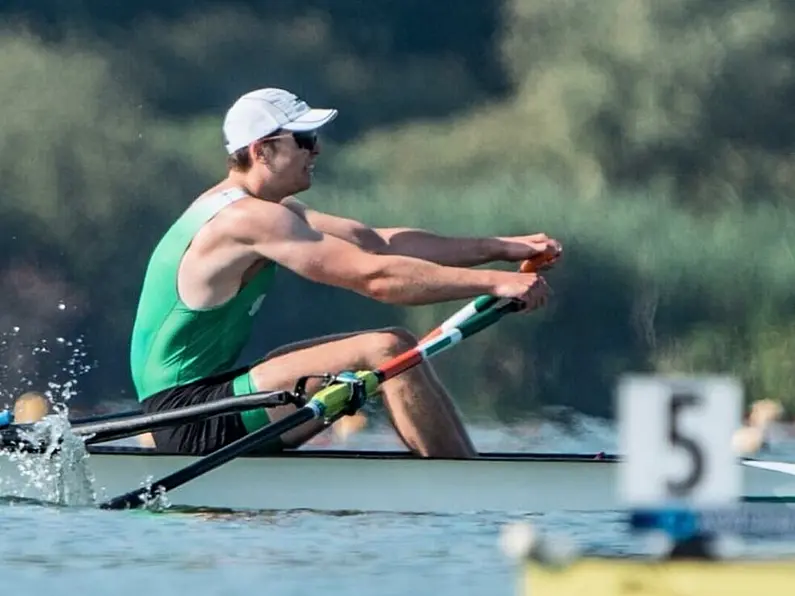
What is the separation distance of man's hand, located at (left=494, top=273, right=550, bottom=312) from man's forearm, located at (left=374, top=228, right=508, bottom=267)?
0.41 m

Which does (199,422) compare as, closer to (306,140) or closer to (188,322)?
(188,322)

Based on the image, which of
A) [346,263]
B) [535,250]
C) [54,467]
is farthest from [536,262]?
[54,467]

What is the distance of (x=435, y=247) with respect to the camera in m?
5.84

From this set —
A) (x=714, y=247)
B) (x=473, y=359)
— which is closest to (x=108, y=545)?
(x=473, y=359)

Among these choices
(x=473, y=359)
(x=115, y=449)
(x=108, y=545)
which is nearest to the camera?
(x=108, y=545)

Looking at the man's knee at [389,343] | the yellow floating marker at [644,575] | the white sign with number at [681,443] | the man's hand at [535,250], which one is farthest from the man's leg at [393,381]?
the yellow floating marker at [644,575]

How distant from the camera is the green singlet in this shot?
18.0 ft

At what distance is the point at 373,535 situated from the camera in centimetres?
519

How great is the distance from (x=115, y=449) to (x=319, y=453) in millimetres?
462

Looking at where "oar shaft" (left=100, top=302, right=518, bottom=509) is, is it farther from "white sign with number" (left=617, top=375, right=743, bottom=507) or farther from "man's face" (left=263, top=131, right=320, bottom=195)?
"white sign with number" (left=617, top=375, right=743, bottom=507)

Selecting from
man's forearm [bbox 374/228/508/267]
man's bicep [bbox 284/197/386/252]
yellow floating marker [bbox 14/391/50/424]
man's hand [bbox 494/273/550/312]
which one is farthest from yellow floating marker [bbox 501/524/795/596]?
yellow floating marker [bbox 14/391/50/424]

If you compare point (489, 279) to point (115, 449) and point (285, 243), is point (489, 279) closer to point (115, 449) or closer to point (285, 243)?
point (285, 243)

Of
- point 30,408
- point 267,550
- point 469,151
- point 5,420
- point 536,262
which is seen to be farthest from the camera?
point 469,151

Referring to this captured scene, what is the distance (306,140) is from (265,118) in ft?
0.36
